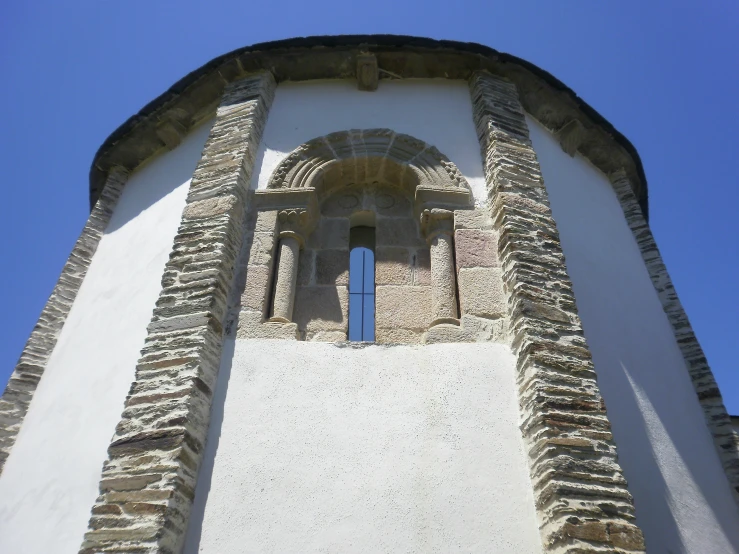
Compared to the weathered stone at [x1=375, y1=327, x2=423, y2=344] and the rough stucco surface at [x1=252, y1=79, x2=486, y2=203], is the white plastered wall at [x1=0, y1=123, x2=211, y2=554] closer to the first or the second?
the rough stucco surface at [x1=252, y1=79, x2=486, y2=203]

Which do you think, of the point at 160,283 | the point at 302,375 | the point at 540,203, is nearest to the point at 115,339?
the point at 160,283

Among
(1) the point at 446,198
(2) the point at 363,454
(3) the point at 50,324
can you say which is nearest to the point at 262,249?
(1) the point at 446,198

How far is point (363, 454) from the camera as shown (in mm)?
3664

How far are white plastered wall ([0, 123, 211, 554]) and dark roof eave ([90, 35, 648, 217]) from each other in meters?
0.69

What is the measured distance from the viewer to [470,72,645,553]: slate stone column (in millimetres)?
3240

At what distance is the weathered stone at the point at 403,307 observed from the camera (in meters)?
4.56

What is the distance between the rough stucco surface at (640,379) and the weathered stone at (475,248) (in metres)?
0.72

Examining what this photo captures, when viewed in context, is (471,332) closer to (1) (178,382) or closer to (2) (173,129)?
(1) (178,382)

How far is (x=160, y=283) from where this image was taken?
4.74 meters

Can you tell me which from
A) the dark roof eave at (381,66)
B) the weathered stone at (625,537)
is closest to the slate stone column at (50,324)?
the dark roof eave at (381,66)

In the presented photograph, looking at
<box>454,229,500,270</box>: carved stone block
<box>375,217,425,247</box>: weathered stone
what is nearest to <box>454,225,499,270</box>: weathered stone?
<box>454,229,500,270</box>: carved stone block

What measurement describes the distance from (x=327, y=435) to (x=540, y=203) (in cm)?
251

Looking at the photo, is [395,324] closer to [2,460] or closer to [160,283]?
[160,283]

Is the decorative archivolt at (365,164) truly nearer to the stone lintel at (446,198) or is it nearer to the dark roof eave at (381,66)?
the stone lintel at (446,198)
